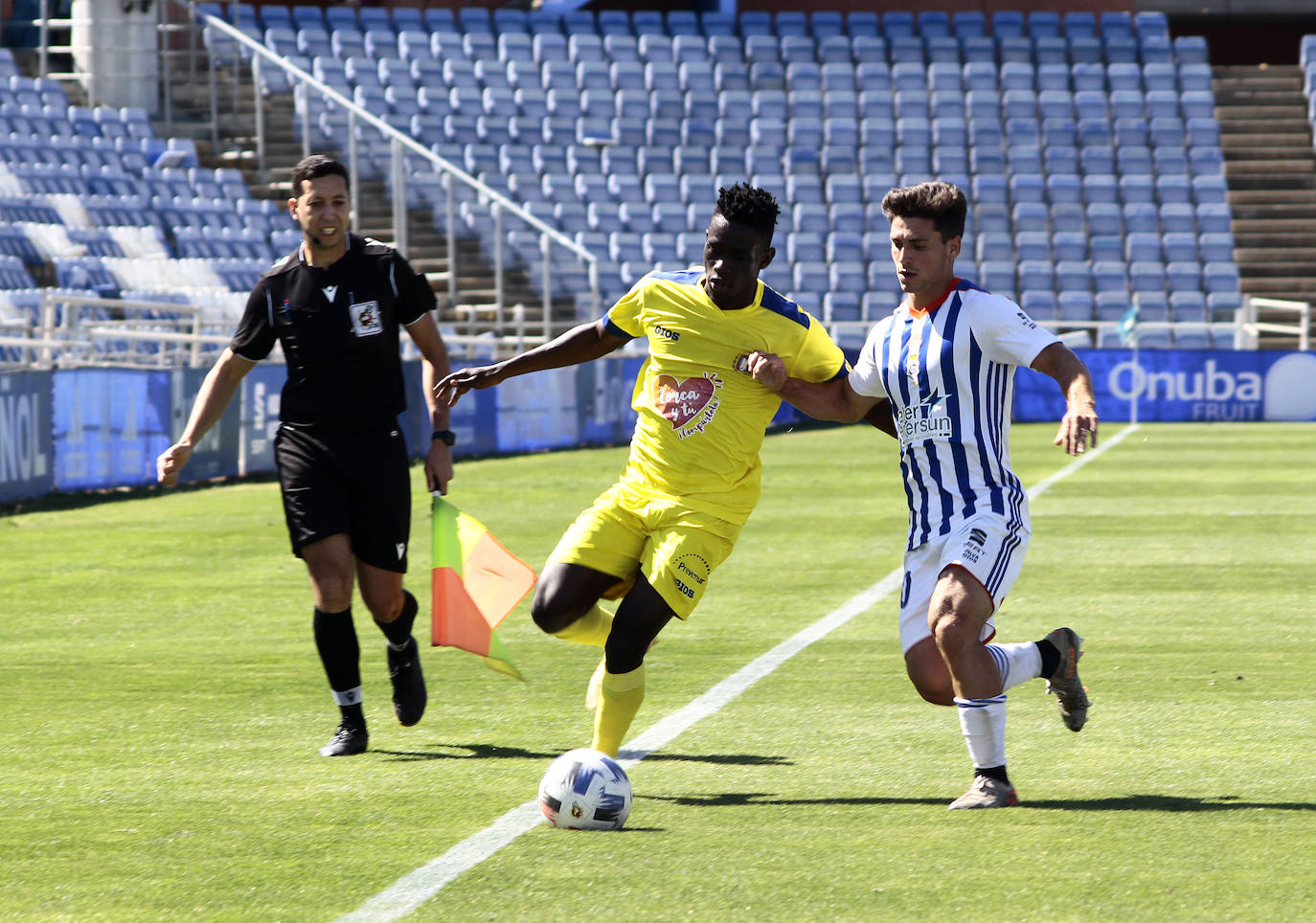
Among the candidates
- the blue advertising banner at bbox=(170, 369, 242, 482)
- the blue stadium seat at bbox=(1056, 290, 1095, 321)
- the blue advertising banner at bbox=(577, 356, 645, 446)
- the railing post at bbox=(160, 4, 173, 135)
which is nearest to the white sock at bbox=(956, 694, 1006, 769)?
the blue advertising banner at bbox=(170, 369, 242, 482)

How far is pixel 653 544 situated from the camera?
5602 millimetres

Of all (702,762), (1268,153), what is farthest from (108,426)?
(1268,153)

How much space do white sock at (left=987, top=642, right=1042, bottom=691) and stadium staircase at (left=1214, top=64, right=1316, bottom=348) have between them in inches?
1169

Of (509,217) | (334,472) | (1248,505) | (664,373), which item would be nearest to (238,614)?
(334,472)

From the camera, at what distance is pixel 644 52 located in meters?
38.6

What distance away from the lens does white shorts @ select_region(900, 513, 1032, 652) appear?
5285mm

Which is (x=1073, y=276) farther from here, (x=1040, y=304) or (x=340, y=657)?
(x=340, y=657)

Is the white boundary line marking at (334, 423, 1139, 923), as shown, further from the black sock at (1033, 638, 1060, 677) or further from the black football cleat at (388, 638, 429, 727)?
the black sock at (1033, 638, 1060, 677)

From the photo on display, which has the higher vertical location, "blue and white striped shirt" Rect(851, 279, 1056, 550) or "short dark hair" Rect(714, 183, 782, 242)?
"short dark hair" Rect(714, 183, 782, 242)

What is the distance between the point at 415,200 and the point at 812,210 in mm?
7897

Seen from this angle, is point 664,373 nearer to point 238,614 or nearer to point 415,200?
point 238,614

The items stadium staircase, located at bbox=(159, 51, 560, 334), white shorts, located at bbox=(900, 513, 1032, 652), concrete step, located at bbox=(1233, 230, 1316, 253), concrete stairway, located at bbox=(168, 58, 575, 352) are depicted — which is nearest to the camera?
white shorts, located at bbox=(900, 513, 1032, 652)

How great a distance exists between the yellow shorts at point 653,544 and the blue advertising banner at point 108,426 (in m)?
11.6

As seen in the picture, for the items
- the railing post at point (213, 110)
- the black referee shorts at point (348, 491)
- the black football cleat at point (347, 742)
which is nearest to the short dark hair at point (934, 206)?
the black referee shorts at point (348, 491)
